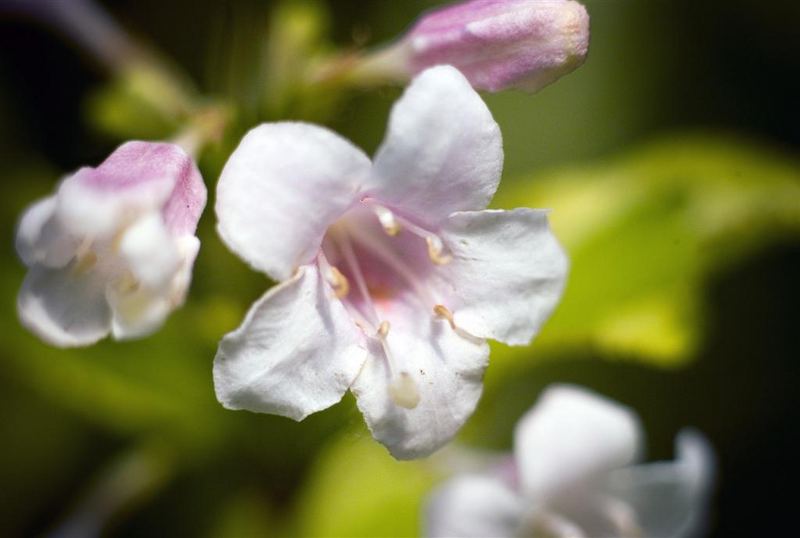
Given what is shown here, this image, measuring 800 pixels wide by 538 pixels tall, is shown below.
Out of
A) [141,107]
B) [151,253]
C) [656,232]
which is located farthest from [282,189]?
[656,232]

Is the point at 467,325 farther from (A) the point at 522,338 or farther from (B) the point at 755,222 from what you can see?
(B) the point at 755,222

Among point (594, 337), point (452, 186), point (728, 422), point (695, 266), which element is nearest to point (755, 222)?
point (695, 266)

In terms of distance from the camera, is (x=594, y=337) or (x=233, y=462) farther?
(x=233, y=462)

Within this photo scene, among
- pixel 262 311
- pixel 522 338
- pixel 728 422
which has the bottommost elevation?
pixel 728 422

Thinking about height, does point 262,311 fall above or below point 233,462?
above

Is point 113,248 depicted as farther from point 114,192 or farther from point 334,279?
point 334,279

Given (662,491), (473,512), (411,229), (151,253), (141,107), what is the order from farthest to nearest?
1. (141,107)
2. (662,491)
3. (473,512)
4. (411,229)
5. (151,253)

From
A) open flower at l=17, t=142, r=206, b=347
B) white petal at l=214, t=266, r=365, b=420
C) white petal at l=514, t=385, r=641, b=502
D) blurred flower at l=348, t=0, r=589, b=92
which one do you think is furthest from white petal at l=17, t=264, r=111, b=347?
white petal at l=514, t=385, r=641, b=502
